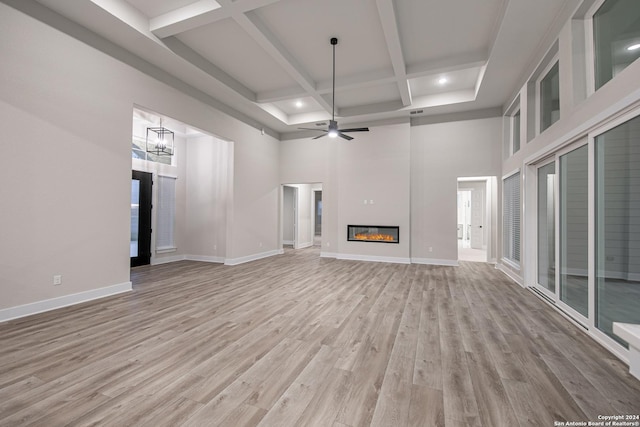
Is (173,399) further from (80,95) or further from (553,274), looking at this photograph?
(553,274)

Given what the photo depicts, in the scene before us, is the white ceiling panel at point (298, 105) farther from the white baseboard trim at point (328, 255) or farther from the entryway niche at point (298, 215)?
the white baseboard trim at point (328, 255)

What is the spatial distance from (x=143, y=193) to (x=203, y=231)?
5.55ft

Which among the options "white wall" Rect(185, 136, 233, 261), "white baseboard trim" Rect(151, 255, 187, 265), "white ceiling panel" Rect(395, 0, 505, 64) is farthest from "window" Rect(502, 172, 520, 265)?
"white baseboard trim" Rect(151, 255, 187, 265)

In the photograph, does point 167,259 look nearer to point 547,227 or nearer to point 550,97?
point 547,227

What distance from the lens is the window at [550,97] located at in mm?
3727

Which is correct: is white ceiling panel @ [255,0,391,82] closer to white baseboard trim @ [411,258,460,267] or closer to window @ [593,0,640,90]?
window @ [593,0,640,90]

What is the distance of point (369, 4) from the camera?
141 inches

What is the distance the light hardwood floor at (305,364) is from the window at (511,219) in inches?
69.1

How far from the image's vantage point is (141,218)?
6.60 m

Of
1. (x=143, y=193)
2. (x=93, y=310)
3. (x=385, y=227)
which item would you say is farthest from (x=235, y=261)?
(x=385, y=227)

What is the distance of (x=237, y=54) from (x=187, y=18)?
1.18 meters

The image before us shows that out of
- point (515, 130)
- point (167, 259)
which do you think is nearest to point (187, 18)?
point (167, 259)

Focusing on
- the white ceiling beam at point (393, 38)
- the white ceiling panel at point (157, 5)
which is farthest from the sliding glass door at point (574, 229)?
the white ceiling panel at point (157, 5)

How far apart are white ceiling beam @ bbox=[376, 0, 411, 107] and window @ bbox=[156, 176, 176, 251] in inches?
243
